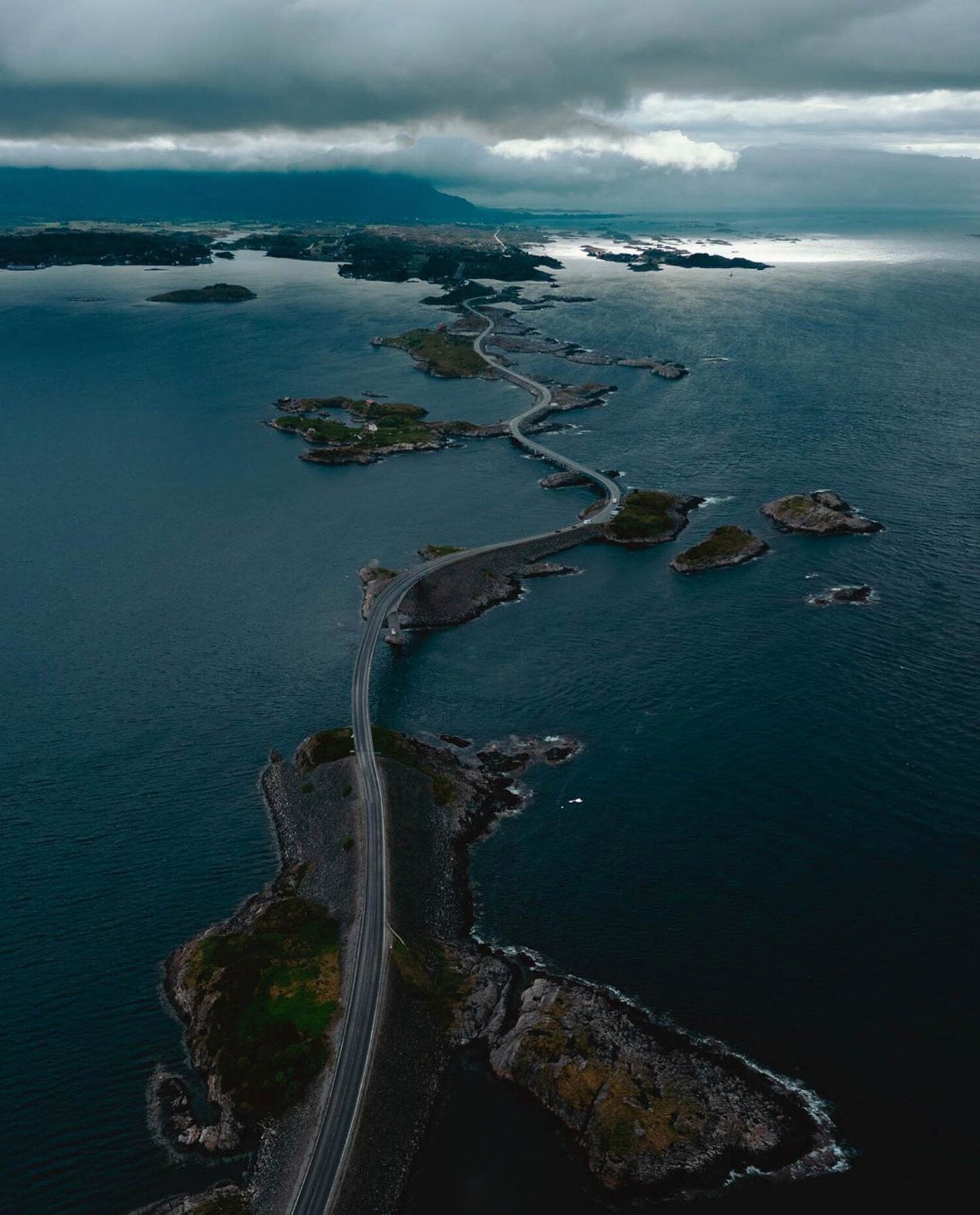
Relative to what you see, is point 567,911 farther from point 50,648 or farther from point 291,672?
point 50,648

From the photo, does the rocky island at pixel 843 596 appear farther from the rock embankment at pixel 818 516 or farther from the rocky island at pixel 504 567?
the rocky island at pixel 504 567

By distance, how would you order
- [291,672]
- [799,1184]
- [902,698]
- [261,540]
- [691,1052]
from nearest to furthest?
[799,1184] < [691,1052] < [902,698] < [291,672] < [261,540]

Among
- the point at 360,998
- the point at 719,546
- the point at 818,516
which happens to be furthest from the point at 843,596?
the point at 360,998

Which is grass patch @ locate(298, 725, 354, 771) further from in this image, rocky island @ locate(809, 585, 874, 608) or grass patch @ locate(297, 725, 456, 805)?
rocky island @ locate(809, 585, 874, 608)

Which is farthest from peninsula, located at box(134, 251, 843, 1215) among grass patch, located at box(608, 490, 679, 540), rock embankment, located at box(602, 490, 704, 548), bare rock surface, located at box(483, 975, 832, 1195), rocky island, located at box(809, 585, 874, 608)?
grass patch, located at box(608, 490, 679, 540)

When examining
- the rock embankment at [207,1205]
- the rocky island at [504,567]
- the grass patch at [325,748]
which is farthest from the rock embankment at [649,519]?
the rock embankment at [207,1205]

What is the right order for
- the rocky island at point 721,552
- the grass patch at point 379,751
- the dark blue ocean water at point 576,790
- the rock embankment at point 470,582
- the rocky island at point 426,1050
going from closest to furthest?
the rocky island at point 426,1050
the dark blue ocean water at point 576,790
the grass patch at point 379,751
the rock embankment at point 470,582
the rocky island at point 721,552

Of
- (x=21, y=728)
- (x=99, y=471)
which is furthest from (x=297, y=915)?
(x=99, y=471)
